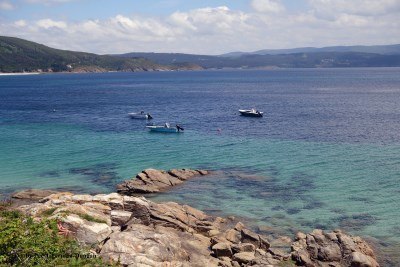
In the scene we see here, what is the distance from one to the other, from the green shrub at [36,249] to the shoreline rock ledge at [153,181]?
66.5 ft

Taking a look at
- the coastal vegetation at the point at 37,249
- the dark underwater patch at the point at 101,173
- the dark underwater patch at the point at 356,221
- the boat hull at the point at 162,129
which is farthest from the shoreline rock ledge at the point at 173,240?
the boat hull at the point at 162,129

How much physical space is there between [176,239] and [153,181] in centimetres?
1781

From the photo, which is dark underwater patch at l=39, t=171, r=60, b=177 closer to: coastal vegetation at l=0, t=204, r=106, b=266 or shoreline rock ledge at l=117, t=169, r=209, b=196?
shoreline rock ledge at l=117, t=169, r=209, b=196

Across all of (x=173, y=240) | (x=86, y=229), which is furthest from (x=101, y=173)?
(x=173, y=240)

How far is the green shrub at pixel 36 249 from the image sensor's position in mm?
18328

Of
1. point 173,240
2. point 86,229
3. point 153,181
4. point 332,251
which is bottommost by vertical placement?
point 153,181

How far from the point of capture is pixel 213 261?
2550 cm

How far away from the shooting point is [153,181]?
43938mm

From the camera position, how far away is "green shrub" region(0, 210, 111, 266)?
1833cm

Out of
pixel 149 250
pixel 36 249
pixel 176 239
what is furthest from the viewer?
pixel 176 239

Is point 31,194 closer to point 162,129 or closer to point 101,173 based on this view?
point 101,173

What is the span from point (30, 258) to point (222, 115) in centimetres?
8289

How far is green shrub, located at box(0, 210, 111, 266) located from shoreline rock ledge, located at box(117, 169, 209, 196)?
2028cm

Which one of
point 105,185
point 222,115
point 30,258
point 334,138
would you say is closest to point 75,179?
point 105,185
